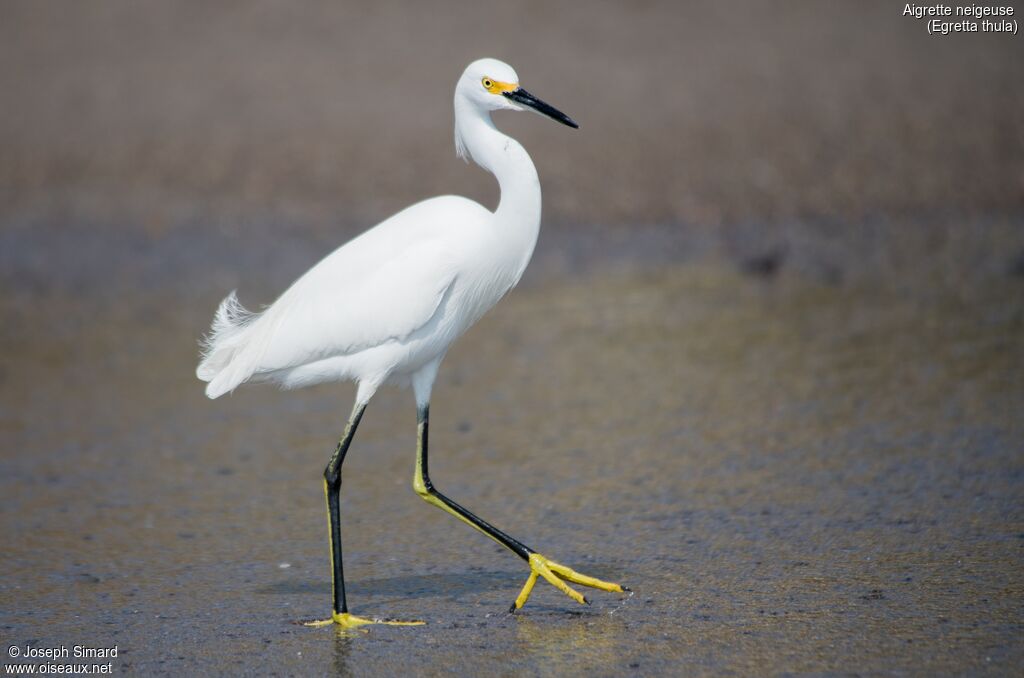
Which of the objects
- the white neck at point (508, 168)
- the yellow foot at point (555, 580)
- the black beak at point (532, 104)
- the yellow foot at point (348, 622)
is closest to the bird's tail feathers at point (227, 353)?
the yellow foot at point (348, 622)

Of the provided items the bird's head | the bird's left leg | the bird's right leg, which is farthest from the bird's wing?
the bird's head

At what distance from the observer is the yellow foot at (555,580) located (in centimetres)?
439

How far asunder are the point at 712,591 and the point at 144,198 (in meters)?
7.60

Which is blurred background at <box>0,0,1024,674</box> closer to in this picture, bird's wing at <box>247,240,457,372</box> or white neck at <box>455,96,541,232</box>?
bird's wing at <box>247,240,457,372</box>

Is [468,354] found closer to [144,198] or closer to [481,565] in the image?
[481,565]

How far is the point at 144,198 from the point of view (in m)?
10.7

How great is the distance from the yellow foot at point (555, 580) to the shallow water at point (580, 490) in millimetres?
48

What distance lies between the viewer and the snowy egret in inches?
175

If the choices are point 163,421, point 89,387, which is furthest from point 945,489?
point 89,387

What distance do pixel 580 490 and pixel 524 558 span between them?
3.73 feet

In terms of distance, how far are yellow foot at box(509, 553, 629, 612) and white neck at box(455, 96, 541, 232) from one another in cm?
113

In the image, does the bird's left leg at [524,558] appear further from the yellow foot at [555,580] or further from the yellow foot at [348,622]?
the yellow foot at [348,622]

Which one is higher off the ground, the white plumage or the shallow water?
the white plumage

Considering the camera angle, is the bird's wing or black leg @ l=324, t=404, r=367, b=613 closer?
black leg @ l=324, t=404, r=367, b=613
